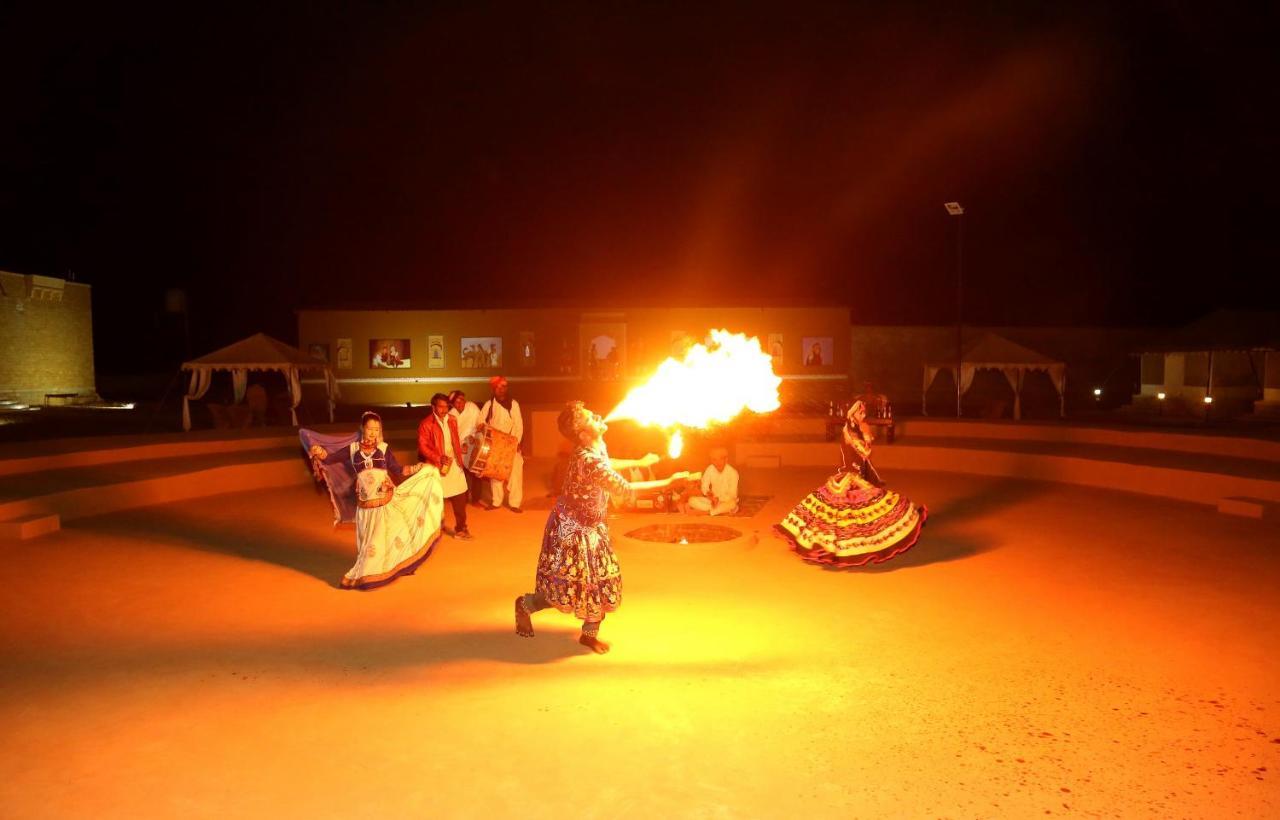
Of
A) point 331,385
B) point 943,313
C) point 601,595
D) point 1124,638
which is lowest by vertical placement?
point 1124,638

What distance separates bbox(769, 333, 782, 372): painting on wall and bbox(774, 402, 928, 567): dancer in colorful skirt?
21.7 meters

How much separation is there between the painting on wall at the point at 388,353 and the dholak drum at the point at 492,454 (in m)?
20.6

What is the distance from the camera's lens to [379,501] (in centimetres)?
852

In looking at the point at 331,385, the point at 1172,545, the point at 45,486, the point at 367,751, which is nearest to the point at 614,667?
the point at 367,751

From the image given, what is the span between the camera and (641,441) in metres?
17.3

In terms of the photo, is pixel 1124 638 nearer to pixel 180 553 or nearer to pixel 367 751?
pixel 367 751

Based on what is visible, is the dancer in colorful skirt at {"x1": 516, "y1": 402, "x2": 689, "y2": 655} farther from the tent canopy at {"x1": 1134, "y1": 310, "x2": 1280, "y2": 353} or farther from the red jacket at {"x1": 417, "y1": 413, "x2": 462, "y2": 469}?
the tent canopy at {"x1": 1134, "y1": 310, "x2": 1280, "y2": 353}

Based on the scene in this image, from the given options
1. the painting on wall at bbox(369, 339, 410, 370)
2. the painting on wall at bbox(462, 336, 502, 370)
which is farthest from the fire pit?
the painting on wall at bbox(369, 339, 410, 370)

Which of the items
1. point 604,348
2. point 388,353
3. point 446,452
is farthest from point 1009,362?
point 388,353

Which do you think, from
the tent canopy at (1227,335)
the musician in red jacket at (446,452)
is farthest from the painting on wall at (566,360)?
the musician in red jacket at (446,452)

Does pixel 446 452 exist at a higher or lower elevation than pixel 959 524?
higher

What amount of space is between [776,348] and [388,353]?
553 inches

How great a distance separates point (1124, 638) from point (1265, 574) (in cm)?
316

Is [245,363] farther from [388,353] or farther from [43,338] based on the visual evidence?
[43,338]
